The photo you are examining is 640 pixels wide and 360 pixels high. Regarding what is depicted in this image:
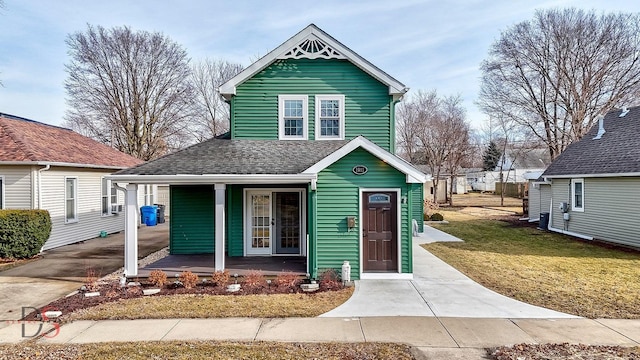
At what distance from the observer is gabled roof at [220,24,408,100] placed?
1145cm

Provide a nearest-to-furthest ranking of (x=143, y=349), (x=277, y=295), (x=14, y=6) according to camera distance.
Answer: (x=143, y=349) < (x=277, y=295) < (x=14, y=6)

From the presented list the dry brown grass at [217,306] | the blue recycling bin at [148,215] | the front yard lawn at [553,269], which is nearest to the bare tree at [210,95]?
the blue recycling bin at [148,215]

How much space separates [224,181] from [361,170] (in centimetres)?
363

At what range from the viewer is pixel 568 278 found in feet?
31.1

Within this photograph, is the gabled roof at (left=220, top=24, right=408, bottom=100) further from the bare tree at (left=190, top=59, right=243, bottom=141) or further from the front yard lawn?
the bare tree at (left=190, top=59, right=243, bottom=141)

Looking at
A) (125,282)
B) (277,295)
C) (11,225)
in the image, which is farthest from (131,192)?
(11,225)

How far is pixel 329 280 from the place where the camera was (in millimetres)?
8883

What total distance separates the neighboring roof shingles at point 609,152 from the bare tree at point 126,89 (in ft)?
95.7

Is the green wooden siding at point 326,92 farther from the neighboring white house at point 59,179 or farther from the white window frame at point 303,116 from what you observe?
the neighboring white house at point 59,179

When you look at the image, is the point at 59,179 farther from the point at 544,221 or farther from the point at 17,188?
the point at 544,221

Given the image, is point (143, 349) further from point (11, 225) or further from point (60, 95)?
point (60, 95)

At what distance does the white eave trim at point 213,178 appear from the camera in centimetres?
909

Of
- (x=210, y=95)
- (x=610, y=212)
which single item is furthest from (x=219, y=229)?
(x=210, y=95)

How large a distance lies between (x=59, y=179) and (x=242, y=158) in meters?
8.82
